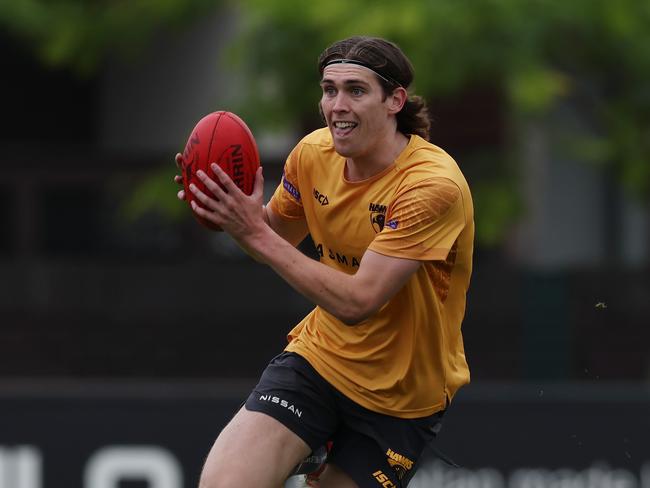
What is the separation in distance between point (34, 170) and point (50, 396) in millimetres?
4730

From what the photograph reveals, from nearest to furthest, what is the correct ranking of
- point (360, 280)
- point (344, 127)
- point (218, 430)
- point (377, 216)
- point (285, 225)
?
point (360, 280) < point (344, 127) < point (377, 216) < point (285, 225) < point (218, 430)

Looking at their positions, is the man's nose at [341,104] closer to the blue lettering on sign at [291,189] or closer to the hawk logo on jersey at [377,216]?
the hawk logo on jersey at [377,216]

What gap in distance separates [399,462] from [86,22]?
325 inches

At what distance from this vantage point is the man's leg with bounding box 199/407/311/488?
5.25m

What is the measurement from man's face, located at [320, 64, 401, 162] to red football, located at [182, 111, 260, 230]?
1.02 feet

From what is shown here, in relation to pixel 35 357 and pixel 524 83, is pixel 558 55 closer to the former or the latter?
pixel 524 83

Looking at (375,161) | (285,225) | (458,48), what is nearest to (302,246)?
(458,48)

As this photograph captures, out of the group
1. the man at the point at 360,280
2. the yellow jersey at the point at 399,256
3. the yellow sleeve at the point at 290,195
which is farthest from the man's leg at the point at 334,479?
the yellow sleeve at the point at 290,195

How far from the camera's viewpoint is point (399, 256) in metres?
5.16

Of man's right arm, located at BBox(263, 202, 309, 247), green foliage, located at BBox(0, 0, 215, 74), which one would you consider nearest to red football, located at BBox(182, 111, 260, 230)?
man's right arm, located at BBox(263, 202, 309, 247)

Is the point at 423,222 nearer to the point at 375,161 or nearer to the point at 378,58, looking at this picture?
the point at 375,161

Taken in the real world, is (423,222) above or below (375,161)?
below

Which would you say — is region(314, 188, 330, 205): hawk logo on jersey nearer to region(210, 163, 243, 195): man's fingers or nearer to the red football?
the red football

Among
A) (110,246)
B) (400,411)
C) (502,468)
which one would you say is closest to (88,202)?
(110,246)
